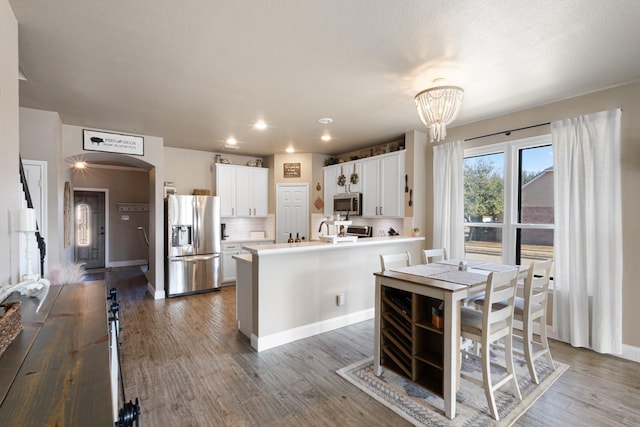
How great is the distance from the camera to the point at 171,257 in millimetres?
5098

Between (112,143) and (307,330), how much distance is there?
13.0 feet

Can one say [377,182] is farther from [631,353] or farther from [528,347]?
[631,353]

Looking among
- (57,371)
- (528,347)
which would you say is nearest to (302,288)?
(528,347)

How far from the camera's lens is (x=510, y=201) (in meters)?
3.89

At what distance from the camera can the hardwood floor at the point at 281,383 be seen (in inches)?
83.6

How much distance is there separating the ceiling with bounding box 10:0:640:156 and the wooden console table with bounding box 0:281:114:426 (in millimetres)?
1815

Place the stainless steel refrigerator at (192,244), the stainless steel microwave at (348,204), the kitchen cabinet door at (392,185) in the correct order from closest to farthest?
the kitchen cabinet door at (392,185) → the stainless steel refrigerator at (192,244) → the stainless steel microwave at (348,204)

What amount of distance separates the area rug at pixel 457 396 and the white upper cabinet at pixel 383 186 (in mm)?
2560

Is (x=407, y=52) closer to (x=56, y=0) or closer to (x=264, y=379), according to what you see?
(x=56, y=0)

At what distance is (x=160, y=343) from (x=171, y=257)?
207 cm

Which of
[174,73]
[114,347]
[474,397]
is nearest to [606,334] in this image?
[474,397]

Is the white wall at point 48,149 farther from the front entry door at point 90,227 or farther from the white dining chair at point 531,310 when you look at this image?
the white dining chair at point 531,310

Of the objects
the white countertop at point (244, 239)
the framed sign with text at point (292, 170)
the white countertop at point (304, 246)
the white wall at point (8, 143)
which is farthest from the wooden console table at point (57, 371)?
the framed sign with text at point (292, 170)

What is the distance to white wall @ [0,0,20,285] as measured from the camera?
1.81 meters
